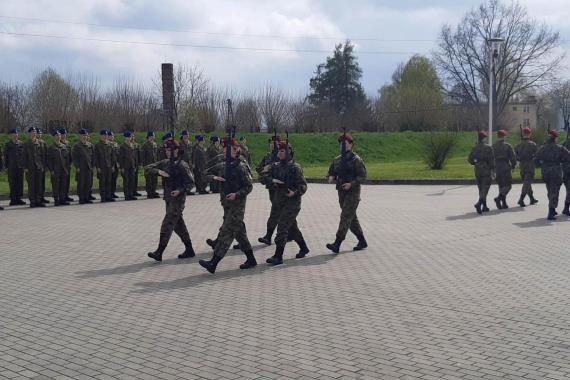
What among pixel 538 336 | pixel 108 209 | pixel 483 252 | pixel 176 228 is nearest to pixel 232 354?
pixel 538 336

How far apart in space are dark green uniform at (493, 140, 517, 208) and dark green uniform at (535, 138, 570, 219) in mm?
1685

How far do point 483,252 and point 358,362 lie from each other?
232 inches

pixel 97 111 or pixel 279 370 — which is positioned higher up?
pixel 97 111

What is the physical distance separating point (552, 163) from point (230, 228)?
9.09 metres

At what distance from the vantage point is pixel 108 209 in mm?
18500

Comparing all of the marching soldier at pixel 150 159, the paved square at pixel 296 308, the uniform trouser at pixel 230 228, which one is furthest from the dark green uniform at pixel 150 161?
the uniform trouser at pixel 230 228

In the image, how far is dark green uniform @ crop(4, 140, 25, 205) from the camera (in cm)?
1942

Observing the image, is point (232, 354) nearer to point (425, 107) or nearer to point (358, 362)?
point (358, 362)

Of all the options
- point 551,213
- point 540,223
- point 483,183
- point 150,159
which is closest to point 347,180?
point 540,223

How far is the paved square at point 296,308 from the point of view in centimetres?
549

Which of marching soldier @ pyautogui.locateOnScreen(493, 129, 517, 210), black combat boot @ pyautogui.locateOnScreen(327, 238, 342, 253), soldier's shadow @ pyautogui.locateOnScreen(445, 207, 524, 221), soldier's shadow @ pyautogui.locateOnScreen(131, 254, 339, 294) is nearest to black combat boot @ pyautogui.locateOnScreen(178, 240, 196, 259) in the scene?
soldier's shadow @ pyautogui.locateOnScreen(131, 254, 339, 294)

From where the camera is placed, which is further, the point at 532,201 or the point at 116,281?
the point at 532,201

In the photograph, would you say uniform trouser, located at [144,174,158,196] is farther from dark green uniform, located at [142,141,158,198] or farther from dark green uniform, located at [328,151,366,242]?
dark green uniform, located at [328,151,366,242]

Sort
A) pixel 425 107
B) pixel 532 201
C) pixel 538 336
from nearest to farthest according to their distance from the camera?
pixel 538 336 → pixel 532 201 → pixel 425 107
